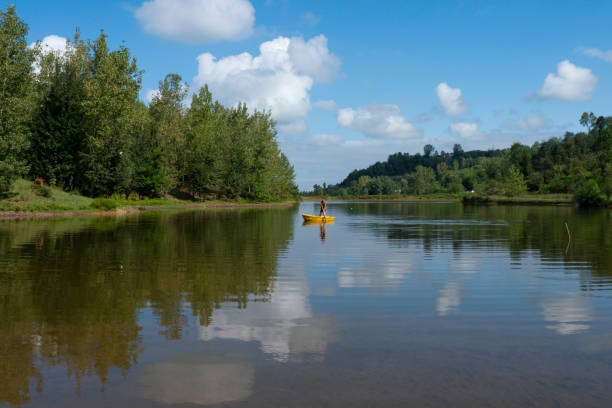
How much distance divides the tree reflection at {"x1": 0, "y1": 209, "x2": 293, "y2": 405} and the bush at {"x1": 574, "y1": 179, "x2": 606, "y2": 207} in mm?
100151

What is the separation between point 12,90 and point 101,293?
152 feet

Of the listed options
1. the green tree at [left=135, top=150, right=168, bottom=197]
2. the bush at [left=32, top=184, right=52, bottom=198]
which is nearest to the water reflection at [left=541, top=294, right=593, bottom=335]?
the bush at [left=32, top=184, right=52, bottom=198]

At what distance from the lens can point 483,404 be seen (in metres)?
5.71

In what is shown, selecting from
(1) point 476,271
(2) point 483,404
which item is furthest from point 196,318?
(1) point 476,271

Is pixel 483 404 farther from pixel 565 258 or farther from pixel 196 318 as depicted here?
pixel 565 258

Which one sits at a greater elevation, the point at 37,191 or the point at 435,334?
the point at 37,191

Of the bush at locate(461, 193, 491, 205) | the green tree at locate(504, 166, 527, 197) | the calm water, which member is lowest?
the calm water

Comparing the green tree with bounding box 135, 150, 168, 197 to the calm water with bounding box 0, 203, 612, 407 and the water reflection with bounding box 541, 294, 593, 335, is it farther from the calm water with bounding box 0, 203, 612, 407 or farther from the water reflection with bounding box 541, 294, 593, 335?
the water reflection with bounding box 541, 294, 593, 335

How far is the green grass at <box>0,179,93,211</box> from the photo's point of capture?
4634cm

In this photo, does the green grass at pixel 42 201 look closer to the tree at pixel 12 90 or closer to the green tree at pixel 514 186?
the tree at pixel 12 90

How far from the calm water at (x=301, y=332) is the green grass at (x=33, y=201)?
3266 centimetres

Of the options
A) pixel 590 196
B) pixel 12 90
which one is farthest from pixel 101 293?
pixel 590 196

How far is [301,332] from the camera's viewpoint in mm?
8820

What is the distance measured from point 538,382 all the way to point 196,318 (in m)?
6.44
